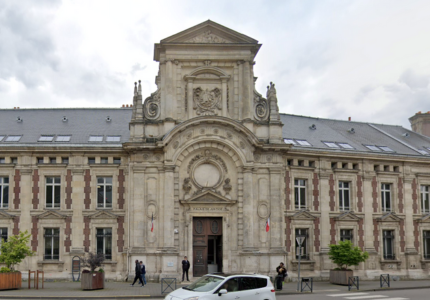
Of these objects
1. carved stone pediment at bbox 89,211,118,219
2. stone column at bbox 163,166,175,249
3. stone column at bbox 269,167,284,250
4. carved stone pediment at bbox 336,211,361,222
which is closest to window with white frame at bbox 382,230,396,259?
carved stone pediment at bbox 336,211,361,222

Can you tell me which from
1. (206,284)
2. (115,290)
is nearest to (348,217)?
(115,290)

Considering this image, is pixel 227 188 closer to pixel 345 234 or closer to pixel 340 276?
pixel 340 276

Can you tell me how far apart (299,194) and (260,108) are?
6706 mm

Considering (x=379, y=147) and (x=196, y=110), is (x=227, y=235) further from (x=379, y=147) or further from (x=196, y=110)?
(x=379, y=147)

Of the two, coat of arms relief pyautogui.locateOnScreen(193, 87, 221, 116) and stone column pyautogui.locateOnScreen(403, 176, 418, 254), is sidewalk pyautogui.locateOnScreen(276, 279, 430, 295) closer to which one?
stone column pyautogui.locateOnScreen(403, 176, 418, 254)

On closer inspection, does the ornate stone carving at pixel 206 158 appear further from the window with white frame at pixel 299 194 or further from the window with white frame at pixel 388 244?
the window with white frame at pixel 388 244

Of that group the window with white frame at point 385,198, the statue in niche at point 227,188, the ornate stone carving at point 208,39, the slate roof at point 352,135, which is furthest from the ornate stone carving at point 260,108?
the window with white frame at point 385,198

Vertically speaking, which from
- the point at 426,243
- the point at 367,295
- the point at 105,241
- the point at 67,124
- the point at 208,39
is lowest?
the point at 367,295

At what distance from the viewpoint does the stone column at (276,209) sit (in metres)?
36.7

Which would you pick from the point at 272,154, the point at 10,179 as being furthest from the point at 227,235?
the point at 10,179

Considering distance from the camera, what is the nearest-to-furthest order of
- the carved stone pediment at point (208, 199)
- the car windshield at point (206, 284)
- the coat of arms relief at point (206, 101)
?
the car windshield at point (206, 284), the carved stone pediment at point (208, 199), the coat of arms relief at point (206, 101)

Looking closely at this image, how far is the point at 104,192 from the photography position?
3822 cm

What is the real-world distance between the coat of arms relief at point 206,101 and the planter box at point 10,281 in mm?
14648

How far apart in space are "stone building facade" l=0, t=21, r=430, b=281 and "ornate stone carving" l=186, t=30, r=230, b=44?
9 centimetres
